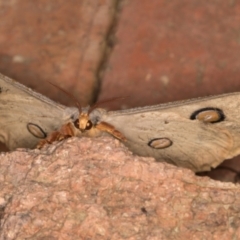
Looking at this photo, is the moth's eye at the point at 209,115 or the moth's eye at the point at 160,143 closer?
the moth's eye at the point at 209,115

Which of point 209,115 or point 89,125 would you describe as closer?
point 209,115

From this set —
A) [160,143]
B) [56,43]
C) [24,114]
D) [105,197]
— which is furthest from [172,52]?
[105,197]

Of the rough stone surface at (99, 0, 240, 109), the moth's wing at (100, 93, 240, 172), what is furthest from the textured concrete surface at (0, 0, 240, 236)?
the moth's wing at (100, 93, 240, 172)

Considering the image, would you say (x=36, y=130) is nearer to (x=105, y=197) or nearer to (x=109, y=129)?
(x=109, y=129)

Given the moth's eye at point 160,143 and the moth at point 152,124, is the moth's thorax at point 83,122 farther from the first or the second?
the moth's eye at point 160,143

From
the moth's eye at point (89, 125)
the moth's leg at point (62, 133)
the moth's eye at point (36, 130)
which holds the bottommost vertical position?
the moth's leg at point (62, 133)

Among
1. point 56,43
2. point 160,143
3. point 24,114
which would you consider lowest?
point 160,143

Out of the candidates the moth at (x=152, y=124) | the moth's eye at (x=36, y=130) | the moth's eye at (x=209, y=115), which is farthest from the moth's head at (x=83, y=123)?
the moth's eye at (x=209, y=115)
